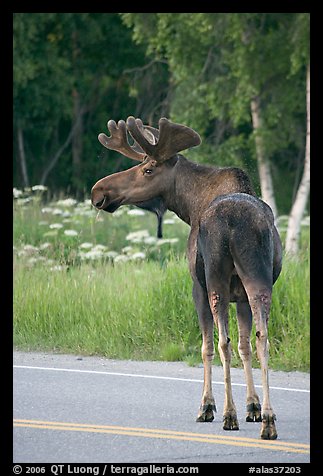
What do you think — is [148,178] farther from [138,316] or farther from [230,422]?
[138,316]

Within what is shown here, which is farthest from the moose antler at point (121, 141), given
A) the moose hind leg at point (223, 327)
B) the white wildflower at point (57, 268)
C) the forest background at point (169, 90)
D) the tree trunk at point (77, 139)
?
the tree trunk at point (77, 139)

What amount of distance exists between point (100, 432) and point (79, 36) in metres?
36.1

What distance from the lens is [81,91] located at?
4481 centimetres

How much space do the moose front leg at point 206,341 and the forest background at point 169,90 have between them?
175cm

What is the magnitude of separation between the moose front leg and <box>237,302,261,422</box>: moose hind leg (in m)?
0.27

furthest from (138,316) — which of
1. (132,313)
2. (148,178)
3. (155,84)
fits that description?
(155,84)

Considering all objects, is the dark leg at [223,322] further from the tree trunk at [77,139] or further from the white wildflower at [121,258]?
the tree trunk at [77,139]

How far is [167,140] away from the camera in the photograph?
387 inches

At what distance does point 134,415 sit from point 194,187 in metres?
1.97

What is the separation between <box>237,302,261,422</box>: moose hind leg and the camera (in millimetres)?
9367

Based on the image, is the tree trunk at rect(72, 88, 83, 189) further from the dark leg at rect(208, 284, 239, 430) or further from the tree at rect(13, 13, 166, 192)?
the dark leg at rect(208, 284, 239, 430)

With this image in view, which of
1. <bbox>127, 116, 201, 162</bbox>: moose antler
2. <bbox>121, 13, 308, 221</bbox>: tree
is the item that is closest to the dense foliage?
<bbox>121, 13, 308, 221</bbox>: tree
